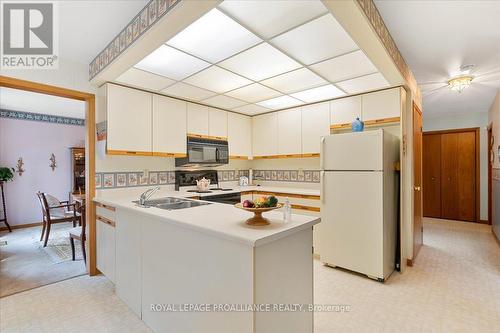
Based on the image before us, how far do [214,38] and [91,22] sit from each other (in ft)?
3.33

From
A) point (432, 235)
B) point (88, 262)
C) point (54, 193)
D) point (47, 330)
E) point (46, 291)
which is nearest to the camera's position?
point (47, 330)

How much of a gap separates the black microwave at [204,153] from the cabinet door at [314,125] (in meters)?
1.27

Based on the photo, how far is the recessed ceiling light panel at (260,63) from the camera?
2.10m

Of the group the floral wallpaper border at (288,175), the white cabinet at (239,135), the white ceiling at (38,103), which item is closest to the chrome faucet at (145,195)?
the white cabinet at (239,135)

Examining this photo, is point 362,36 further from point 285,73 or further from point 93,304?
point 93,304

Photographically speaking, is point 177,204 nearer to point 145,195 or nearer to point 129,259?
point 145,195

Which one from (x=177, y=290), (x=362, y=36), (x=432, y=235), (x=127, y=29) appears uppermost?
(x=127, y=29)

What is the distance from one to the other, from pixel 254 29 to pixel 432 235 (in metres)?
4.67

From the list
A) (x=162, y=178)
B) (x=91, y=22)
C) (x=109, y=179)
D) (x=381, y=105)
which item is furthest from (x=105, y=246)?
(x=381, y=105)

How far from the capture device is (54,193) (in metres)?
5.48

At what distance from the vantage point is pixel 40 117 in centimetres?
529

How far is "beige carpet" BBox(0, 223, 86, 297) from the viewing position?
8.70 feet

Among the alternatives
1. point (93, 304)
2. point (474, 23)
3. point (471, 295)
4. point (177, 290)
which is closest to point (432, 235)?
point (471, 295)

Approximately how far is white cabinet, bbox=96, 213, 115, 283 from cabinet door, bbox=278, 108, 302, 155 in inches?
105
